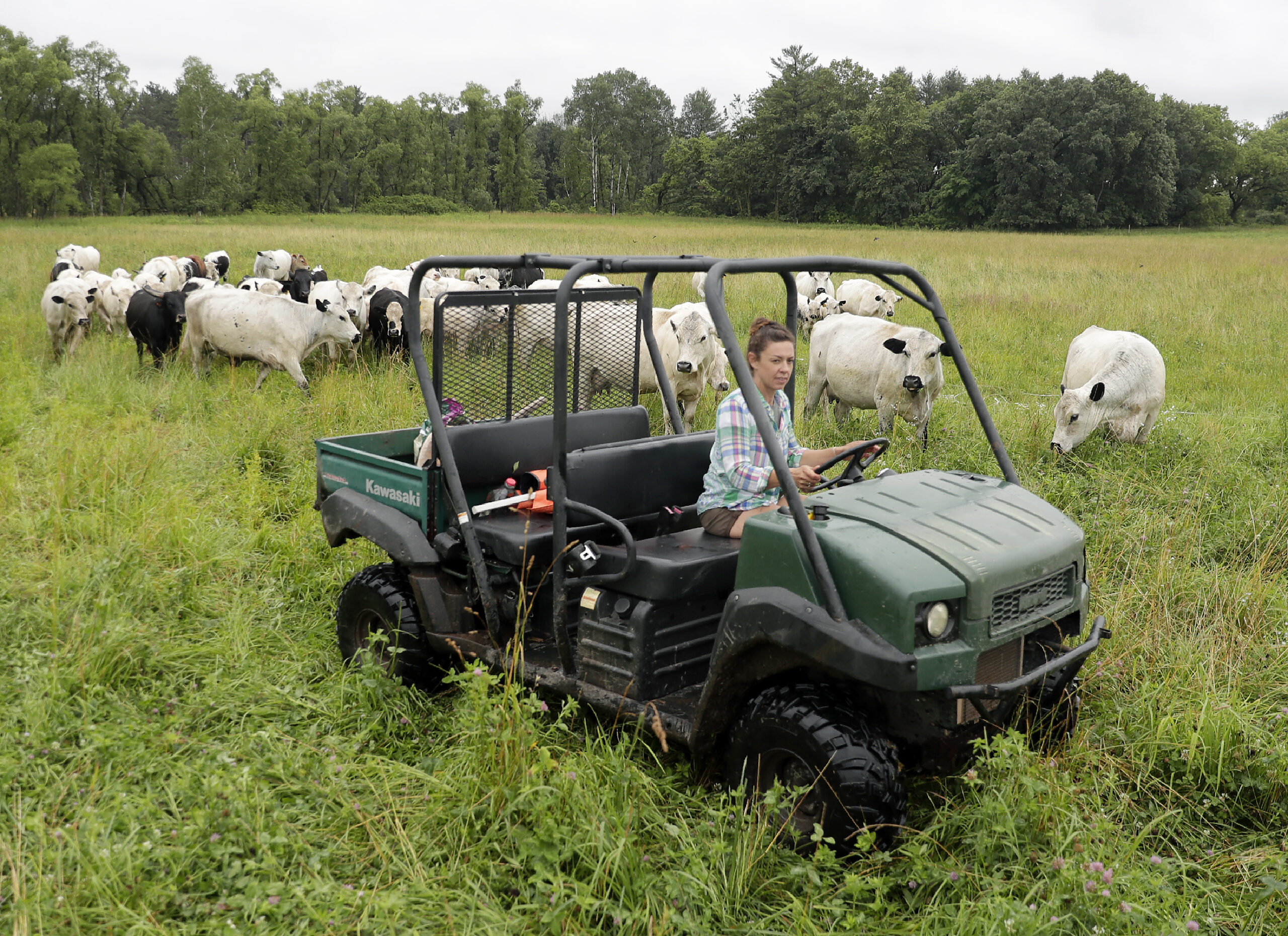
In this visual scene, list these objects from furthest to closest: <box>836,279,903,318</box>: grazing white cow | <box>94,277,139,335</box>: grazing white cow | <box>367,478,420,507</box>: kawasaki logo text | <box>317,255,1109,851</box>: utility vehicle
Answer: <box>836,279,903,318</box>: grazing white cow → <box>94,277,139,335</box>: grazing white cow → <box>367,478,420,507</box>: kawasaki logo text → <box>317,255,1109,851</box>: utility vehicle

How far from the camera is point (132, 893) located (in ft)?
10.6

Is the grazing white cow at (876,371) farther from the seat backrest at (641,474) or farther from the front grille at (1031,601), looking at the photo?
the front grille at (1031,601)

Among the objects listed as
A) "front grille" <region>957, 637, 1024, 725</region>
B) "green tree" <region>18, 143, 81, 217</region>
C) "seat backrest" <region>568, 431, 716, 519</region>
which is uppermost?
"green tree" <region>18, 143, 81, 217</region>

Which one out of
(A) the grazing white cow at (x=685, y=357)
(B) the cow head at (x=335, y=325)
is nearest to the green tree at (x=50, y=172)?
(B) the cow head at (x=335, y=325)

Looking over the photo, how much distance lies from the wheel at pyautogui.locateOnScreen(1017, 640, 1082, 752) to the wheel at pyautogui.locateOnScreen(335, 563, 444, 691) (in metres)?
2.65

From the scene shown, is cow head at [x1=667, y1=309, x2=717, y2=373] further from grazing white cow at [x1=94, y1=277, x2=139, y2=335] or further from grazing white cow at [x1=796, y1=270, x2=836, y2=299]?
grazing white cow at [x1=94, y1=277, x2=139, y2=335]

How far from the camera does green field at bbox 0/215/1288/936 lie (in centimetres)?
322

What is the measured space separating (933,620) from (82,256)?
83.9ft

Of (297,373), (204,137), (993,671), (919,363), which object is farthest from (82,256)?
(204,137)

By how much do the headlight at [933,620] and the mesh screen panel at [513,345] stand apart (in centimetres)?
213

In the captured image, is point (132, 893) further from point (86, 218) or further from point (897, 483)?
point (86, 218)

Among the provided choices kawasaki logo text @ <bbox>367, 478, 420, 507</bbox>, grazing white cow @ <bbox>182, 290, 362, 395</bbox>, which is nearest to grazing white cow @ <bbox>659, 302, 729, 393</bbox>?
grazing white cow @ <bbox>182, 290, 362, 395</bbox>

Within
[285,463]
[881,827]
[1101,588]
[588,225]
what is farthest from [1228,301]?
[588,225]

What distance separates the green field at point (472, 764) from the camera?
3219mm
